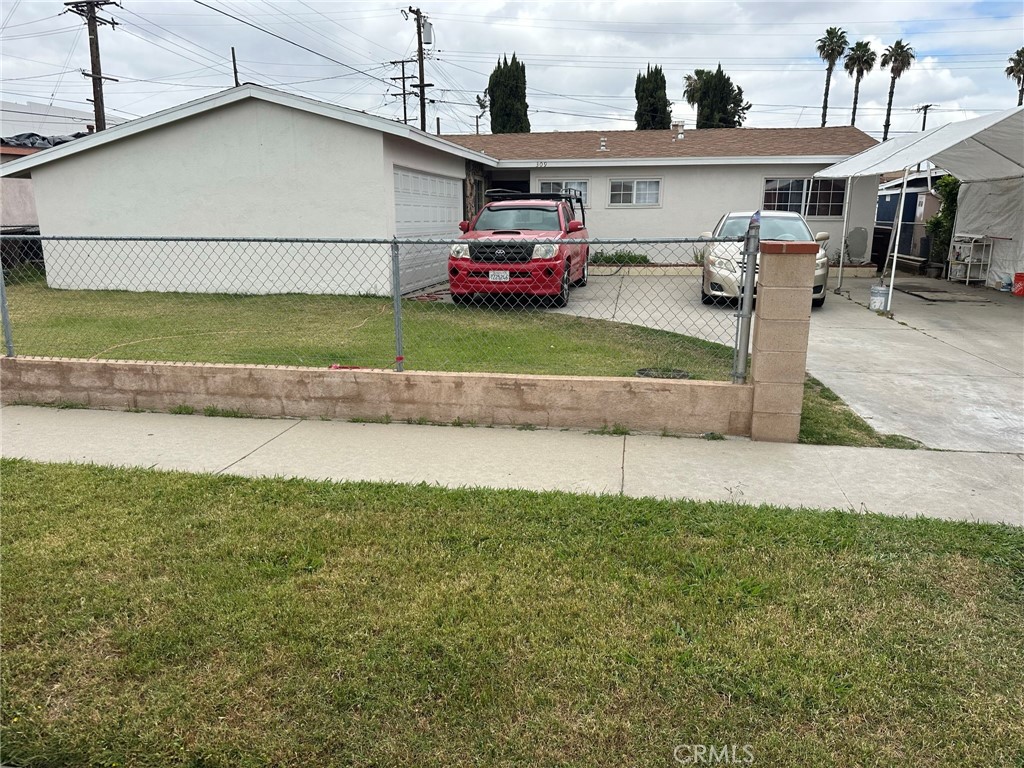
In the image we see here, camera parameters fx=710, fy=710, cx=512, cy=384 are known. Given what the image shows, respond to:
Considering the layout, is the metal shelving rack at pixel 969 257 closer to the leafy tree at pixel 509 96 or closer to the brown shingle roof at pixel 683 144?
the brown shingle roof at pixel 683 144

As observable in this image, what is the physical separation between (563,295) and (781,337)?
594 centimetres

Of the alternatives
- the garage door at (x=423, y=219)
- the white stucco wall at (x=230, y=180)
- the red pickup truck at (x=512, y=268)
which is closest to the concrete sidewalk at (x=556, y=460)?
the red pickup truck at (x=512, y=268)

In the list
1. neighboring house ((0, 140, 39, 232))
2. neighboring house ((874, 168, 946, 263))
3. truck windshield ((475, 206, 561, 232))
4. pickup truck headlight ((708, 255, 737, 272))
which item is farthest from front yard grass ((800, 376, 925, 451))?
neighboring house ((0, 140, 39, 232))

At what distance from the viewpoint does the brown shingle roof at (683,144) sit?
61.1 ft

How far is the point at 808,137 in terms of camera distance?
1991cm

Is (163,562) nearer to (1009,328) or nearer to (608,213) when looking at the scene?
(1009,328)

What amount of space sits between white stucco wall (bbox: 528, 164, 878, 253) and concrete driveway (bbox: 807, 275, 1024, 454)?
5962 millimetres

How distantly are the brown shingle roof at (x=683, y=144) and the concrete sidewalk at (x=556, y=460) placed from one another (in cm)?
1520

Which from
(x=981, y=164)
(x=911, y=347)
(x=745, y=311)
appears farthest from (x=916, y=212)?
(x=745, y=311)

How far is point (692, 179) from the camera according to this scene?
62.3 feet

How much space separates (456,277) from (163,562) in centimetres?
768

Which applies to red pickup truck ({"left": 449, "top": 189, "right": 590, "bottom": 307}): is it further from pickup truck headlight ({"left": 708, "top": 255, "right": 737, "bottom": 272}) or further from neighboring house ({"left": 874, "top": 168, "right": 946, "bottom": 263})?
neighboring house ({"left": 874, "top": 168, "right": 946, "bottom": 263})

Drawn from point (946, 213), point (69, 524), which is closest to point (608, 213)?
point (946, 213)

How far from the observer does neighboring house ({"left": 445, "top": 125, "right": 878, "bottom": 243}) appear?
60.8 ft
